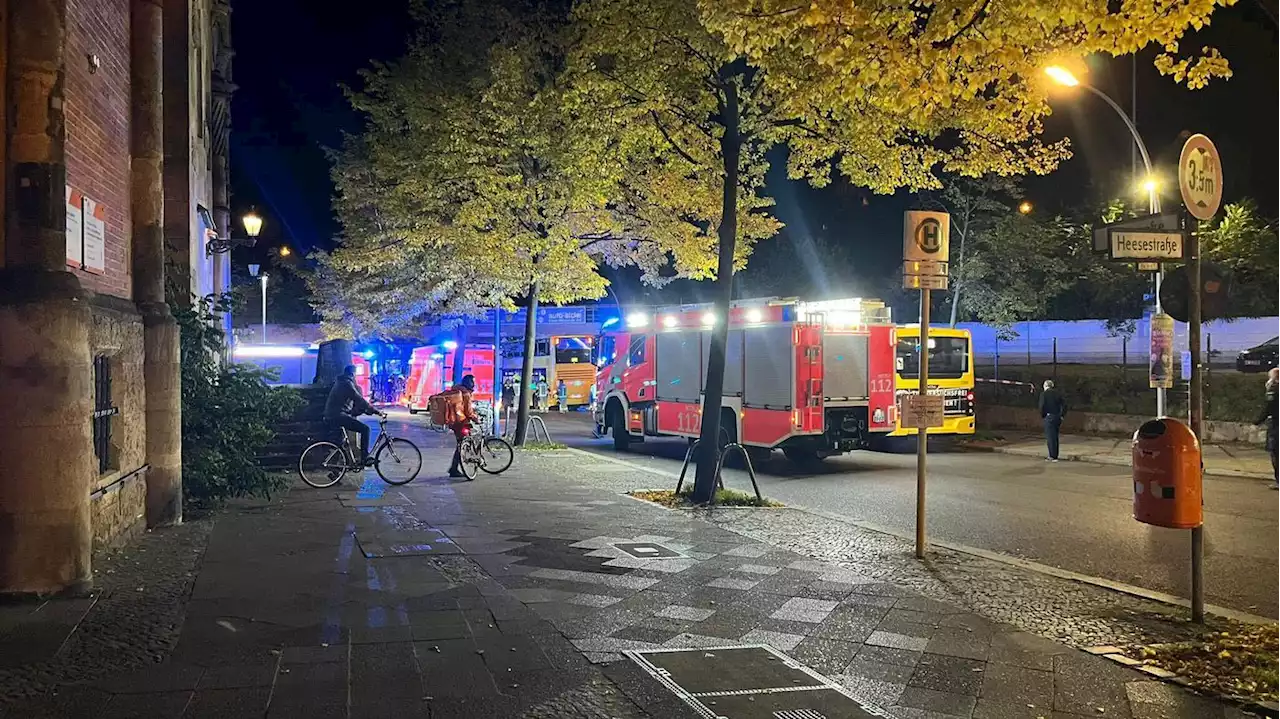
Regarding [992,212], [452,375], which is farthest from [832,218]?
[452,375]

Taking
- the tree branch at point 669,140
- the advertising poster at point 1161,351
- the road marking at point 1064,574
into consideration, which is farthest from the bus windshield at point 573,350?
the road marking at point 1064,574

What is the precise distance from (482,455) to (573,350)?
23511mm

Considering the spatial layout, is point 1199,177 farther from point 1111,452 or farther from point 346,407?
point 1111,452

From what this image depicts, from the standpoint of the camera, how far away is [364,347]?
42.7m

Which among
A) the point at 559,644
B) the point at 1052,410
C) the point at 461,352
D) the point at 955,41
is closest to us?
the point at 559,644

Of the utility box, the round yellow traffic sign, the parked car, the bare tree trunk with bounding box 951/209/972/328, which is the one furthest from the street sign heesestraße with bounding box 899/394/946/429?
the parked car

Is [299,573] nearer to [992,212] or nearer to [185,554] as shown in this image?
[185,554]

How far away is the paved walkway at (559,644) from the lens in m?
5.20

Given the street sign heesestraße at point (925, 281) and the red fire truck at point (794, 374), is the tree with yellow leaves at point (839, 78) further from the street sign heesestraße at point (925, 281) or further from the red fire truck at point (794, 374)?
the red fire truck at point (794, 374)

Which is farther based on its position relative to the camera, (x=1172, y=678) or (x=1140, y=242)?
(x=1140, y=242)

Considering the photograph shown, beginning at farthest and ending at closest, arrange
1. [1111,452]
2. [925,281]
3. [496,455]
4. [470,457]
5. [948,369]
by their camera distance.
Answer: [948,369], [1111,452], [496,455], [470,457], [925,281]

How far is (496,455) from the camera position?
15.8 m

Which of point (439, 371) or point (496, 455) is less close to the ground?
point (439, 371)

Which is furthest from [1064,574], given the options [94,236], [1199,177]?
[94,236]
